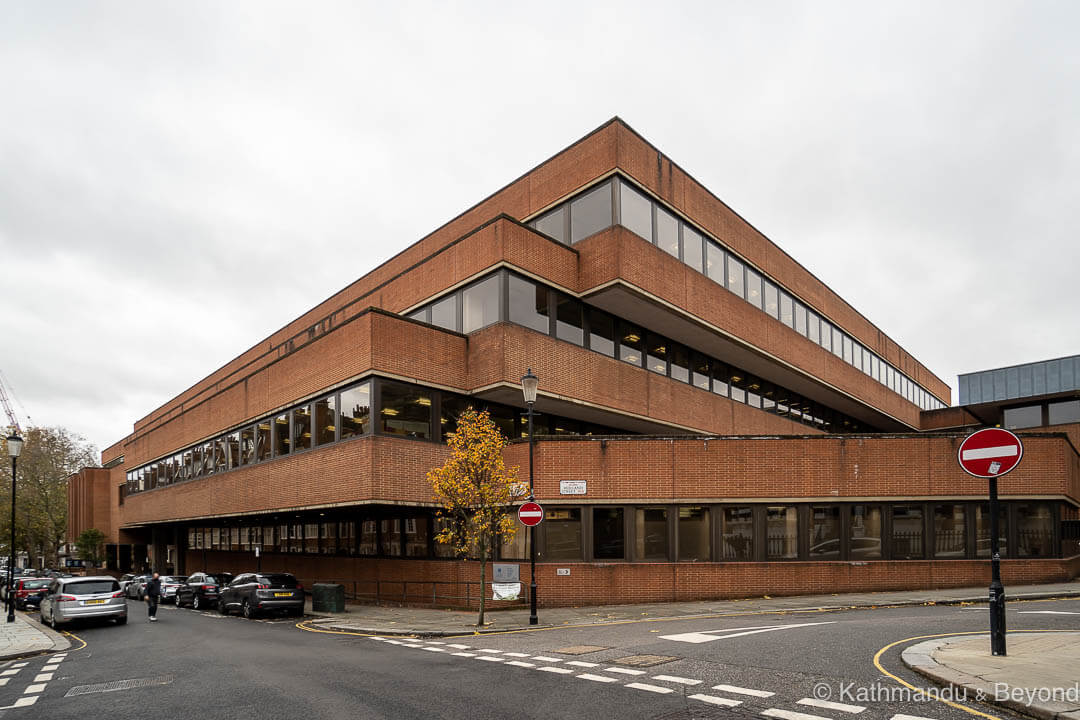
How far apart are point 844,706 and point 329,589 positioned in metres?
19.7

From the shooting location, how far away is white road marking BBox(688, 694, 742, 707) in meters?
8.47

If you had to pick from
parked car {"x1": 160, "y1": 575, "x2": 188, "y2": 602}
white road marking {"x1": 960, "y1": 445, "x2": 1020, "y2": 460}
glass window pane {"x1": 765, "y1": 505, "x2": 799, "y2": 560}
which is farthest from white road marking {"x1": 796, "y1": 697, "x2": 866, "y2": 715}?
parked car {"x1": 160, "y1": 575, "x2": 188, "y2": 602}

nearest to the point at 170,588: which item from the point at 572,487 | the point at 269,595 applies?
the point at 269,595

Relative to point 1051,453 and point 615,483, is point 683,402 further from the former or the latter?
point 1051,453

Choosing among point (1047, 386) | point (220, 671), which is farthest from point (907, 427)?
point (220, 671)

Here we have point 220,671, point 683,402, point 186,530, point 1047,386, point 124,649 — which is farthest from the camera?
point 1047,386

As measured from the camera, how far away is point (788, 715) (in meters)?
7.85

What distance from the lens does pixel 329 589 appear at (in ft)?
79.5

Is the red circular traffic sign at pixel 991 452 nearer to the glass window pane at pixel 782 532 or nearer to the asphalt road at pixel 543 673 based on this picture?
the asphalt road at pixel 543 673

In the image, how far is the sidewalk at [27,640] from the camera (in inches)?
675

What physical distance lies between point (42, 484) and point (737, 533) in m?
81.7

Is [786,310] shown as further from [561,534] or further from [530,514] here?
[530,514]

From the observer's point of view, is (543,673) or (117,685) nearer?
(543,673)

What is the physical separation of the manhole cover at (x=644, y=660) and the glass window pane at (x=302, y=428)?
55.5 ft
